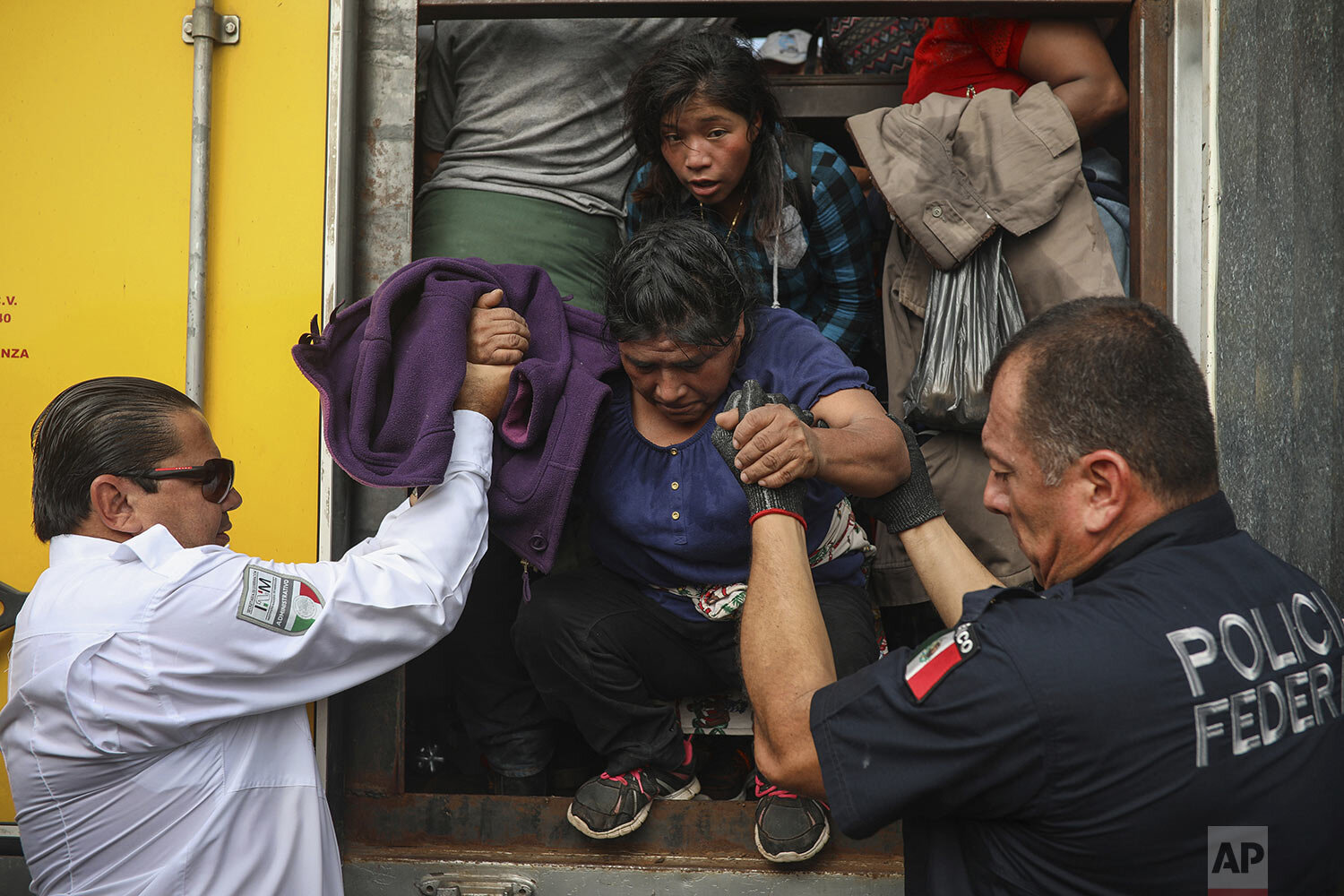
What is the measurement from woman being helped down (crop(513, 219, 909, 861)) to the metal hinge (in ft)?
3.66

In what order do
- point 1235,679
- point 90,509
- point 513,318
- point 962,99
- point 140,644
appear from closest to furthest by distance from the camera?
point 1235,679 → point 140,644 → point 90,509 → point 513,318 → point 962,99

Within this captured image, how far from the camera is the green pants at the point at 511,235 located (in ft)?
9.32

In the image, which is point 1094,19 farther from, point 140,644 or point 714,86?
point 140,644

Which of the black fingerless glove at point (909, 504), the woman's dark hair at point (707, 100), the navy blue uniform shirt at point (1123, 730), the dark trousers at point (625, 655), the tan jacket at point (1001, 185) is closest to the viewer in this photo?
the navy blue uniform shirt at point (1123, 730)

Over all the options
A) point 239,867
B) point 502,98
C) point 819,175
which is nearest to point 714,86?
point 819,175

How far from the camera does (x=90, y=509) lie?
1819 mm

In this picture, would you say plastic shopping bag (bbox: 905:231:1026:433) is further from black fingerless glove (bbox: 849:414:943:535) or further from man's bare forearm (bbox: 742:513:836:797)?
man's bare forearm (bbox: 742:513:836:797)

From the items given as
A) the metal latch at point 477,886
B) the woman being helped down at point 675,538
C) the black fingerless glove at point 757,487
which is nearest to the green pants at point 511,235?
the woman being helped down at point 675,538

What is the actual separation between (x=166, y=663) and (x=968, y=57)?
98.5 inches

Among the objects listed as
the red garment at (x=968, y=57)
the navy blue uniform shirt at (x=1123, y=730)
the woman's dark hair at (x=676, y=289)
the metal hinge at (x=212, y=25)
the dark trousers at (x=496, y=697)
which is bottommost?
the dark trousers at (x=496, y=697)

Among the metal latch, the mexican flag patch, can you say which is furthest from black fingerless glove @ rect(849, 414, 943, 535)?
the metal latch

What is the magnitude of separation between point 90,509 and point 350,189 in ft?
3.60

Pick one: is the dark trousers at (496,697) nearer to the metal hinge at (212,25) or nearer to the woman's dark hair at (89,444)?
the woman's dark hair at (89,444)

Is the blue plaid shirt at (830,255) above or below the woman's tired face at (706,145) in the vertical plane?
below
